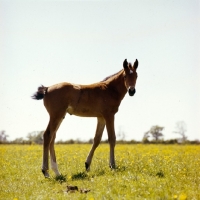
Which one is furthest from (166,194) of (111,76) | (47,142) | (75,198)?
(111,76)

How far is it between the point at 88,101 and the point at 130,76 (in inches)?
67.1

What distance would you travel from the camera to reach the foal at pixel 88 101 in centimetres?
1030

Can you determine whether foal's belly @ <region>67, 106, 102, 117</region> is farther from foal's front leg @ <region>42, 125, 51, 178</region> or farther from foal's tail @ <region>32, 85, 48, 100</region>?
foal's front leg @ <region>42, 125, 51, 178</region>

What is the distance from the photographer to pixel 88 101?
11.1m

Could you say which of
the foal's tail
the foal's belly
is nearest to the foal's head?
the foal's belly

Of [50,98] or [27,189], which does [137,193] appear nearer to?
[27,189]

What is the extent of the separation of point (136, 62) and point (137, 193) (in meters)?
5.44

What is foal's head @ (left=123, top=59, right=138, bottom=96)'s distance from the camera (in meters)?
10.6

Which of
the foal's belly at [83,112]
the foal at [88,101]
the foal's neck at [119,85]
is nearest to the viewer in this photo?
the foal at [88,101]

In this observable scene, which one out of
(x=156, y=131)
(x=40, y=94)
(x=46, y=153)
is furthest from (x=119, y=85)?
(x=156, y=131)

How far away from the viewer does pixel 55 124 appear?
1027cm

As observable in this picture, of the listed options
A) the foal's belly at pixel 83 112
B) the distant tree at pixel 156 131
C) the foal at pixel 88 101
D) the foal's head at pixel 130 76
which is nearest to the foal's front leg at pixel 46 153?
the foal at pixel 88 101

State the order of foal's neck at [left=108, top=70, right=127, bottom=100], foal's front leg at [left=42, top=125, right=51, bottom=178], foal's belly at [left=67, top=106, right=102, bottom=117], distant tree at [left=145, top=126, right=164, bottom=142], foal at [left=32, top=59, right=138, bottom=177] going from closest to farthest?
1. foal's front leg at [left=42, top=125, right=51, bottom=178]
2. foal at [left=32, top=59, right=138, bottom=177]
3. foal's belly at [left=67, top=106, right=102, bottom=117]
4. foal's neck at [left=108, top=70, right=127, bottom=100]
5. distant tree at [left=145, top=126, right=164, bottom=142]

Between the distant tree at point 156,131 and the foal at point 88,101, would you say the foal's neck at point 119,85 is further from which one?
the distant tree at point 156,131
